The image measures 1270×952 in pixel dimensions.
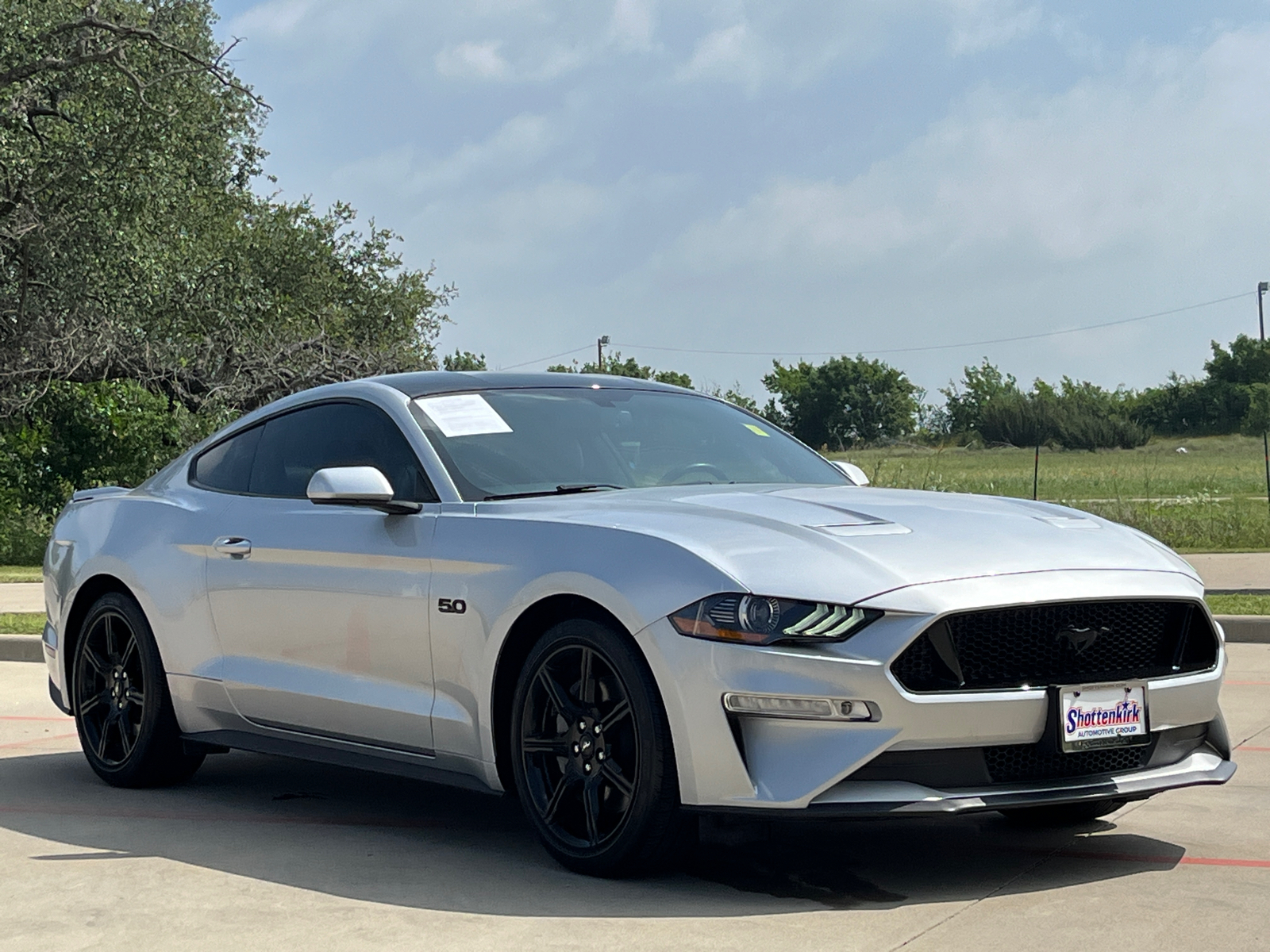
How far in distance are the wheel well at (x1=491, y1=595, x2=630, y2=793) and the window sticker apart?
1.00 m

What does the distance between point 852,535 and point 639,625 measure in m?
0.66

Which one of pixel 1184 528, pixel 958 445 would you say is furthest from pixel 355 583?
pixel 958 445

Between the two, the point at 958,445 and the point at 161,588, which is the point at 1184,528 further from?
the point at 958,445

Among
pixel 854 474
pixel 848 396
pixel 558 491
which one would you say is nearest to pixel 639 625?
pixel 558 491

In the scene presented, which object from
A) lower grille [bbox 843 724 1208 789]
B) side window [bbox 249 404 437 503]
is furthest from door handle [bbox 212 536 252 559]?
lower grille [bbox 843 724 1208 789]

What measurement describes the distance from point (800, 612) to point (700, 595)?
0.28 metres

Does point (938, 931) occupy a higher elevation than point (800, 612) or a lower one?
lower

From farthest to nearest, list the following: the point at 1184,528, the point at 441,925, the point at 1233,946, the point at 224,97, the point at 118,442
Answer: the point at 224,97
the point at 118,442
the point at 1184,528
the point at 441,925
the point at 1233,946

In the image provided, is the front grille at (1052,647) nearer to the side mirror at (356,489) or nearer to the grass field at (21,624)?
the side mirror at (356,489)

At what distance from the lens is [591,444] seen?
20.0ft

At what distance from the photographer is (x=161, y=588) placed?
6812 mm

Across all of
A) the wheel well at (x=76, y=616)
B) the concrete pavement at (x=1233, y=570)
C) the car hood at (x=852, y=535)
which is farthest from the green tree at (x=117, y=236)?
the car hood at (x=852, y=535)

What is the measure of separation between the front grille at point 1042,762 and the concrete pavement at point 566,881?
32cm

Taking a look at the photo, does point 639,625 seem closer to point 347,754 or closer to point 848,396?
point 347,754
